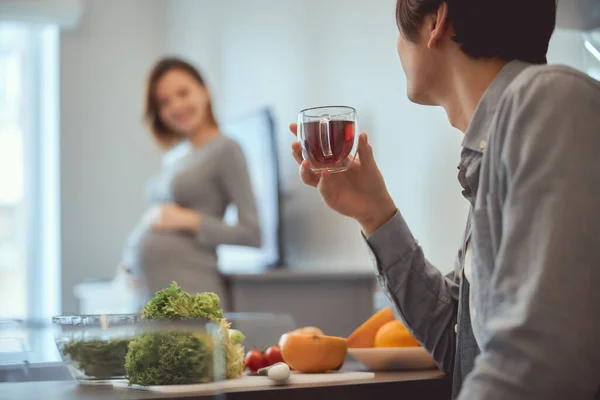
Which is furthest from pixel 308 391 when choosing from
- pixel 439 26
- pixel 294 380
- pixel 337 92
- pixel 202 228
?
pixel 337 92

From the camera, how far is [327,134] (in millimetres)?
1220

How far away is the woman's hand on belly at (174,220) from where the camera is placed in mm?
2844

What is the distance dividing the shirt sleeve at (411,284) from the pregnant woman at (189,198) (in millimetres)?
1525

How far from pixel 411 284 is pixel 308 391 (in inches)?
12.9

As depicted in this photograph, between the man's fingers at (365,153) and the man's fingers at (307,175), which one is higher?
the man's fingers at (365,153)

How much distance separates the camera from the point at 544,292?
2.76 feet

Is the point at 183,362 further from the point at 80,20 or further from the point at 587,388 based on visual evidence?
the point at 80,20

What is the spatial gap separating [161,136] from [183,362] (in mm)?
2262

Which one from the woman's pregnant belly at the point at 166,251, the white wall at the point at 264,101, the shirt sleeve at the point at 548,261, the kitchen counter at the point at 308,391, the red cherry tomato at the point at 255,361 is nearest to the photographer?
the shirt sleeve at the point at 548,261

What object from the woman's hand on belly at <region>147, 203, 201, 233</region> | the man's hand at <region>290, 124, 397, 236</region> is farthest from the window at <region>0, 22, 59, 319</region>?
the man's hand at <region>290, 124, 397, 236</region>

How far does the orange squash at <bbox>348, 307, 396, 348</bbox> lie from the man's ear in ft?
1.79

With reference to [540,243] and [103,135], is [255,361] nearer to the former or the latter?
[540,243]

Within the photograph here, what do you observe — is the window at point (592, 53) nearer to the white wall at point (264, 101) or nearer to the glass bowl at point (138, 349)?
the white wall at point (264, 101)

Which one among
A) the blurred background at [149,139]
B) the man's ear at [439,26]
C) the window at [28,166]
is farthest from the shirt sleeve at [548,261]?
the window at [28,166]
